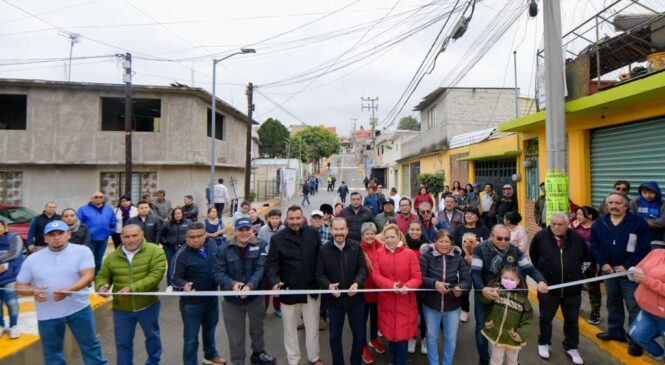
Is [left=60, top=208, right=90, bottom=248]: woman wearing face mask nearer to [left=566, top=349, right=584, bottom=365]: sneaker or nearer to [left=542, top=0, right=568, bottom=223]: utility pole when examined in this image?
[left=566, top=349, right=584, bottom=365]: sneaker

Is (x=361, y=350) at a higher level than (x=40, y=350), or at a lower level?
higher

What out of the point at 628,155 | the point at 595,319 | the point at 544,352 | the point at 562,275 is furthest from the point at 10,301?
the point at 628,155

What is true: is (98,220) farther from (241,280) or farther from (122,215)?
(241,280)

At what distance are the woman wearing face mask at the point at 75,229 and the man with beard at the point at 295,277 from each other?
4.00 m

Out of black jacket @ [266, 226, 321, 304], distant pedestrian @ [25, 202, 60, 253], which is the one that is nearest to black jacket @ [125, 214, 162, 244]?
distant pedestrian @ [25, 202, 60, 253]

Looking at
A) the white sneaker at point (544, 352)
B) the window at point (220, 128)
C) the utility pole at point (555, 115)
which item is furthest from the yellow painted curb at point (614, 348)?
the window at point (220, 128)

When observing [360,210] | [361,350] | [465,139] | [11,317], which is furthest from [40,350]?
[465,139]

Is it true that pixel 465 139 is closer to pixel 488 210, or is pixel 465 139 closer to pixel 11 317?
pixel 488 210

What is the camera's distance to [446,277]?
3.69 meters

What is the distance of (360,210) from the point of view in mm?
6121

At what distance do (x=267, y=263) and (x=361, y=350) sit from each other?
1400mm

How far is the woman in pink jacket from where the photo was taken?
325 cm

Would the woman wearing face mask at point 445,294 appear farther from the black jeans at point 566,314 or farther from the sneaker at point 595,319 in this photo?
the sneaker at point 595,319

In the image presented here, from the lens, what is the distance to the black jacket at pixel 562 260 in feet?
13.0
